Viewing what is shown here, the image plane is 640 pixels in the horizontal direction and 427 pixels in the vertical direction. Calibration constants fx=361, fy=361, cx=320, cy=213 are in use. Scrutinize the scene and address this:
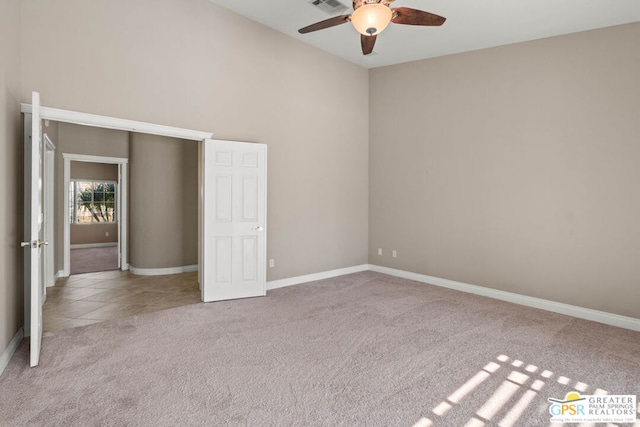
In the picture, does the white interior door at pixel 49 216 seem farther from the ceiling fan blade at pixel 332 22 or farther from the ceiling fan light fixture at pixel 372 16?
the ceiling fan light fixture at pixel 372 16

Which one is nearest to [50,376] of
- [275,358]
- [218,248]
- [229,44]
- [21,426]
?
[21,426]

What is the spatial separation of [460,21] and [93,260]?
810 cm

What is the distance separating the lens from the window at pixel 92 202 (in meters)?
10.2

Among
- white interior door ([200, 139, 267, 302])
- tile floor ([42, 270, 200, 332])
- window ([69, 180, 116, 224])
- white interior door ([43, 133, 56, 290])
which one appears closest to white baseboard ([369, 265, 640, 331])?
white interior door ([200, 139, 267, 302])

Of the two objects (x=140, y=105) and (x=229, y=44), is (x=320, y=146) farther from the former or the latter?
(x=140, y=105)

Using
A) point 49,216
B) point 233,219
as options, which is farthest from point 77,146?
point 233,219

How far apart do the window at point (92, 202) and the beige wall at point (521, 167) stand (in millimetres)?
8571

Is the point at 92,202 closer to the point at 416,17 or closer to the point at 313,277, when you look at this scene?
the point at 313,277

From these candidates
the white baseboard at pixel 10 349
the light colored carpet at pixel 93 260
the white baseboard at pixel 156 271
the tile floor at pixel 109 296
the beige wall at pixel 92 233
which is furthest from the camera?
the beige wall at pixel 92 233

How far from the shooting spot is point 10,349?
2918 mm

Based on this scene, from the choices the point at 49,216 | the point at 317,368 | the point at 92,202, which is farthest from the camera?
the point at 92,202

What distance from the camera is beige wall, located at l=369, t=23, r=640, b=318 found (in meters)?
4.07

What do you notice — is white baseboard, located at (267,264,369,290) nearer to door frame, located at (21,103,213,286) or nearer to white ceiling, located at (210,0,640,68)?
door frame, located at (21,103,213,286)

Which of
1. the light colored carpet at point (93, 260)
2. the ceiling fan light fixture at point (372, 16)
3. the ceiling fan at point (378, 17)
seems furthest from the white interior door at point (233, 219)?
the light colored carpet at point (93, 260)
